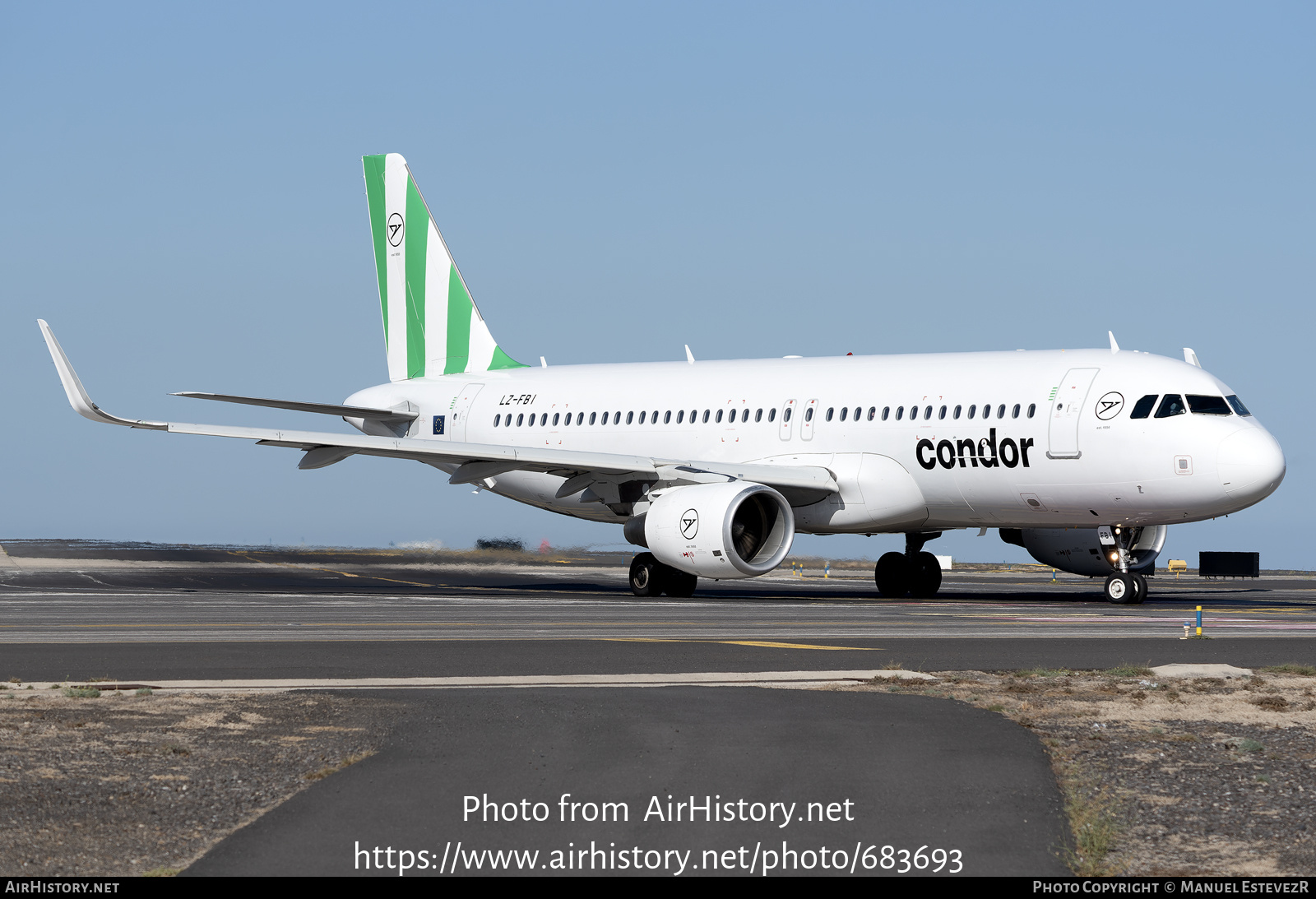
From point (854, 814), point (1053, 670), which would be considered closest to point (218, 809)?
point (854, 814)

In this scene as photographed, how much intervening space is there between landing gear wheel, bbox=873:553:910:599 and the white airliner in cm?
4

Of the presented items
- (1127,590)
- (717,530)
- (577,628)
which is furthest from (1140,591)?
(577,628)

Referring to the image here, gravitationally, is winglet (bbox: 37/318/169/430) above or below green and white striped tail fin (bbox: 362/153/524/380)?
below

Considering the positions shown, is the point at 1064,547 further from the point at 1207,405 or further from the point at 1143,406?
the point at 1207,405

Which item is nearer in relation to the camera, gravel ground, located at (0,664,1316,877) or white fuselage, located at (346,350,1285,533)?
gravel ground, located at (0,664,1316,877)

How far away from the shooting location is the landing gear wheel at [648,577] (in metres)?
26.0

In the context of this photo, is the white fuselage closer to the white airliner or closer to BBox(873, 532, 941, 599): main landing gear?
the white airliner

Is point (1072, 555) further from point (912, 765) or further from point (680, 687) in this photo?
point (912, 765)

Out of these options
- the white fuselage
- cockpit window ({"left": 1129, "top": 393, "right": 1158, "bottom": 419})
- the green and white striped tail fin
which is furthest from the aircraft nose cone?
the green and white striped tail fin

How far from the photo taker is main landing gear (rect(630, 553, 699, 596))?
85.2ft

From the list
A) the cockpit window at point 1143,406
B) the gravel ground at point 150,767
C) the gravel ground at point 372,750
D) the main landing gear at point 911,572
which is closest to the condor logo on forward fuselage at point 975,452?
the cockpit window at point 1143,406

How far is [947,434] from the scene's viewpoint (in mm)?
24469

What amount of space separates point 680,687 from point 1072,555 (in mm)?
18432

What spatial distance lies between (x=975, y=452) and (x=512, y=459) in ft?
25.6
